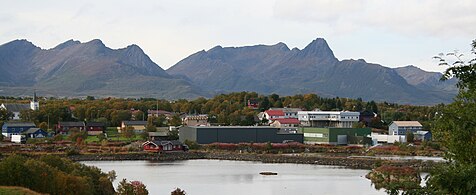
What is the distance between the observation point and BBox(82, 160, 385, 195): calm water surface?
23234 mm

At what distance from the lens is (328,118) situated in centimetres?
5881

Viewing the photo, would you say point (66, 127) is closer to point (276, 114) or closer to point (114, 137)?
point (114, 137)

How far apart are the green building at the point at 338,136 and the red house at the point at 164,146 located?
10.5 meters

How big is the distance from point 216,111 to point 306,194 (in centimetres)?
4358

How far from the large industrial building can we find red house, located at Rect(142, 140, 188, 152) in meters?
2.84

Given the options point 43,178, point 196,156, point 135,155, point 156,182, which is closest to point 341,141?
point 196,156

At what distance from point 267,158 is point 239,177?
11.1 m

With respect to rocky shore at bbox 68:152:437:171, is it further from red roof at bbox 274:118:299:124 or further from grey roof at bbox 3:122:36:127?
red roof at bbox 274:118:299:124

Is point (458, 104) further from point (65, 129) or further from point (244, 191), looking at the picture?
point (65, 129)

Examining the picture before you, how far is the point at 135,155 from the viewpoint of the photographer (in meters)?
38.8

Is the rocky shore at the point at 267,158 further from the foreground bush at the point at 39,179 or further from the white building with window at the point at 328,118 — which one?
the foreground bush at the point at 39,179

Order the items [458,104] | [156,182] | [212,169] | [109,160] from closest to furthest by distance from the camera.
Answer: [458,104] < [156,182] < [212,169] < [109,160]

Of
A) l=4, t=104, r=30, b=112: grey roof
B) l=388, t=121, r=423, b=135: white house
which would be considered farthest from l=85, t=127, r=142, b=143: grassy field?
l=4, t=104, r=30, b=112: grey roof

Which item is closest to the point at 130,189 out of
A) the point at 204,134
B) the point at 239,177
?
the point at 239,177
